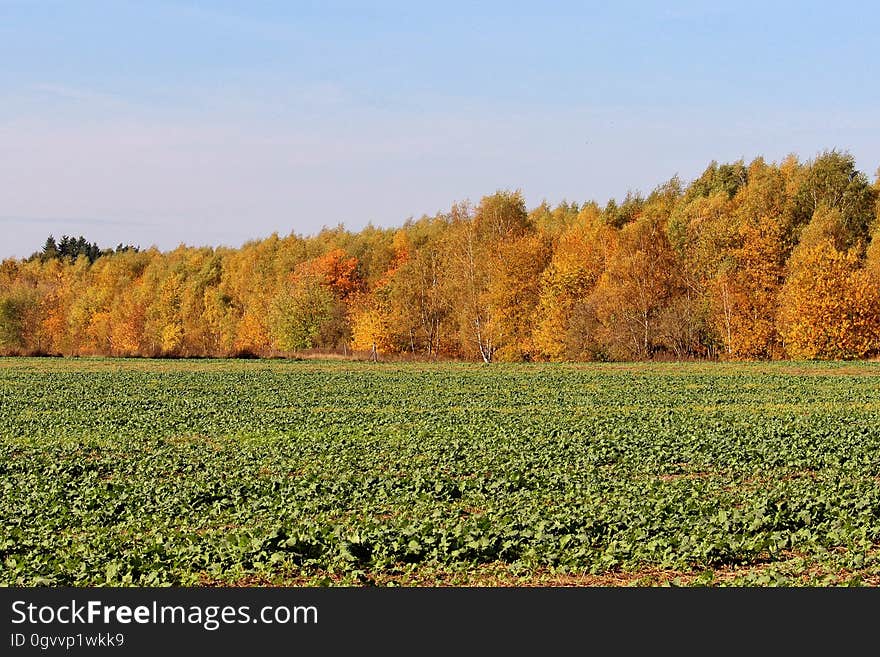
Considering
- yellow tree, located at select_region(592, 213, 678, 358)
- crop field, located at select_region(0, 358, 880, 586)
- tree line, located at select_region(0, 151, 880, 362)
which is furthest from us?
yellow tree, located at select_region(592, 213, 678, 358)

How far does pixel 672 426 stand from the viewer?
1242 inches

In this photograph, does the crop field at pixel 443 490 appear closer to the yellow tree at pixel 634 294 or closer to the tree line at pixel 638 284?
the tree line at pixel 638 284

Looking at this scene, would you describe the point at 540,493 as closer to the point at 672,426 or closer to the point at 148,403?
the point at 672,426

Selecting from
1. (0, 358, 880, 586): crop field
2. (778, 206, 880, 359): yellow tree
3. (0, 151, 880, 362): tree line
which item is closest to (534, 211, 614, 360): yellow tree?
(0, 151, 880, 362): tree line

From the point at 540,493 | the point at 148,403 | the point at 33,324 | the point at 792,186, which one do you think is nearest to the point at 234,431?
the point at 148,403

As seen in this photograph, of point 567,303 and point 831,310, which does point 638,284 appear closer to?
point 567,303

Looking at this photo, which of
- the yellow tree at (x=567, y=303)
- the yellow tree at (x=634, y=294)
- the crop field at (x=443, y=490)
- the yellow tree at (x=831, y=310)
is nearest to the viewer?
the crop field at (x=443, y=490)

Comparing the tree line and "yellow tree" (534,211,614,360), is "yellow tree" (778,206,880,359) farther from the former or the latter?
"yellow tree" (534,211,614,360)

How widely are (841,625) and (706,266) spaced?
73.3 meters

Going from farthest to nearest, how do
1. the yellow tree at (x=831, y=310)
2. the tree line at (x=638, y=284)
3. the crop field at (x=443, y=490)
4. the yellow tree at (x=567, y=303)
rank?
the yellow tree at (x=567, y=303) → the tree line at (x=638, y=284) → the yellow tree at (x=831, y=310) → the crop field at (x=443, y=490)

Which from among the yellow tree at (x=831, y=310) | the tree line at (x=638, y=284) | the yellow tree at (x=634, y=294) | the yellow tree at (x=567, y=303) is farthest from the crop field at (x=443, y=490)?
the yellow tree at (x=567, y=303)

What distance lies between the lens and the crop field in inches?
541

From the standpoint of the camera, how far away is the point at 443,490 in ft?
65.7

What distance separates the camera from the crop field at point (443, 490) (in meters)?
13.8
